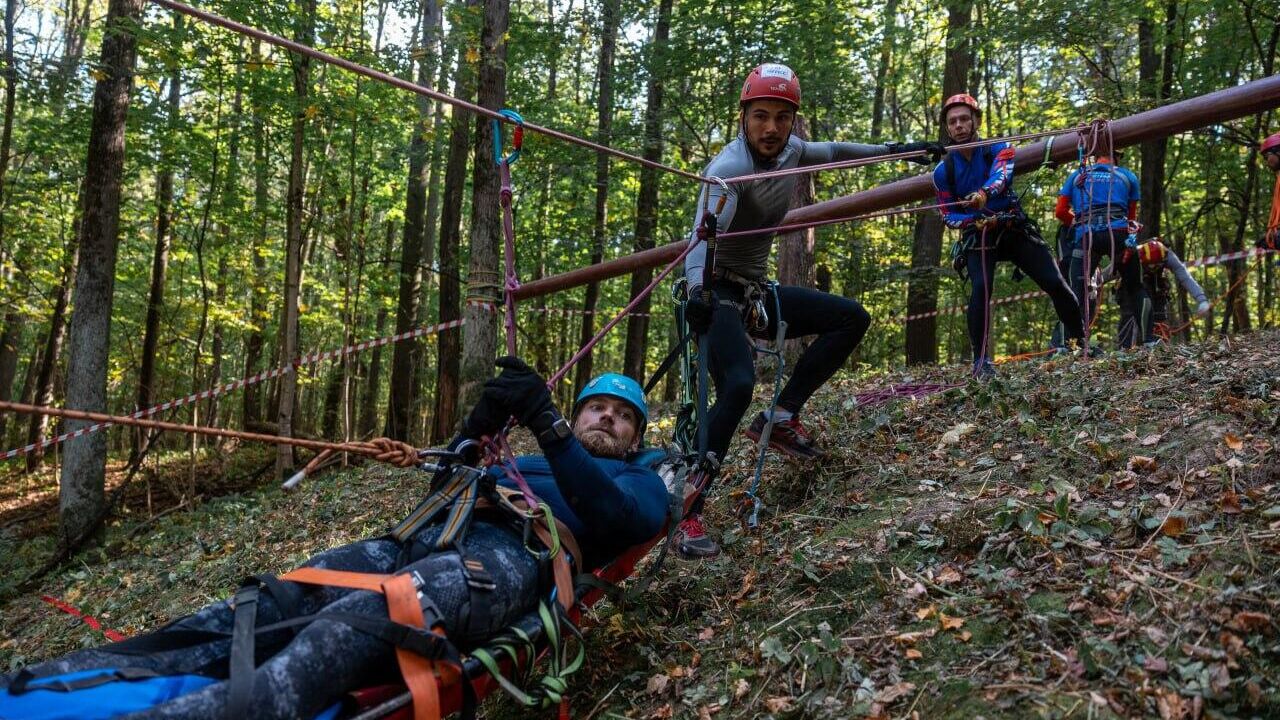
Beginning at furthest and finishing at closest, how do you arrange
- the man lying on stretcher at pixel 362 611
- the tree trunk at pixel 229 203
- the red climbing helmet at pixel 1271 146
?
1. the tree trunk at pixel 229 203
2. the red climbing helmet at pixel 1271 146
3. the man lying on stretcher at pixel 362 611

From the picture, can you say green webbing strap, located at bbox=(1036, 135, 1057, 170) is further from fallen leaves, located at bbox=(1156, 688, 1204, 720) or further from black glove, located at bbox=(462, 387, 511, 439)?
black glove, located at bbox=(462, 387, 511, 439)

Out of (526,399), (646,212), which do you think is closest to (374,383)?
(646,212)

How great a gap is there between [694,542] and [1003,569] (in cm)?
182

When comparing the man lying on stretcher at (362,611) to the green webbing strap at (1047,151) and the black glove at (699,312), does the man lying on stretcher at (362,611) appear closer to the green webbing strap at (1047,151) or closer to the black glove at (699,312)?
the black glove at (699,312)

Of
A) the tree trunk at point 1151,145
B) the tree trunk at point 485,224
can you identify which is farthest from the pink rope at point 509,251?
the tree trunk at point 1151,145

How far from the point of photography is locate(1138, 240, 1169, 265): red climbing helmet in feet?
26.0

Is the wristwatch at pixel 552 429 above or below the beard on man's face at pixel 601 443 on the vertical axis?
above

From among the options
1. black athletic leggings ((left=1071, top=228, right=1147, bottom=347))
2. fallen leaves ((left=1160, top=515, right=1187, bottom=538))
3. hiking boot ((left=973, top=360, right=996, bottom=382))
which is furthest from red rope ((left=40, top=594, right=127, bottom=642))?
black athletic leggings ((left=1071, top=228, right=1147, bottom=347))

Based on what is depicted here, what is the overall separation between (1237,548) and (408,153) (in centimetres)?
1319

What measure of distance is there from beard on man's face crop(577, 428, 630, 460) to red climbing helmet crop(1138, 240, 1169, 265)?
6.74 m

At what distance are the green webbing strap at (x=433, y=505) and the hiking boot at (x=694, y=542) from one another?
1.66 meters

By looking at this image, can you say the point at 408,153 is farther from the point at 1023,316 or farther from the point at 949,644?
the point at 1023,316

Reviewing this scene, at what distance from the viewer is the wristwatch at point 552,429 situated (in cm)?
319

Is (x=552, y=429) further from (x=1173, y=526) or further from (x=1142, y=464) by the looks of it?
(x=1142, y=464)
